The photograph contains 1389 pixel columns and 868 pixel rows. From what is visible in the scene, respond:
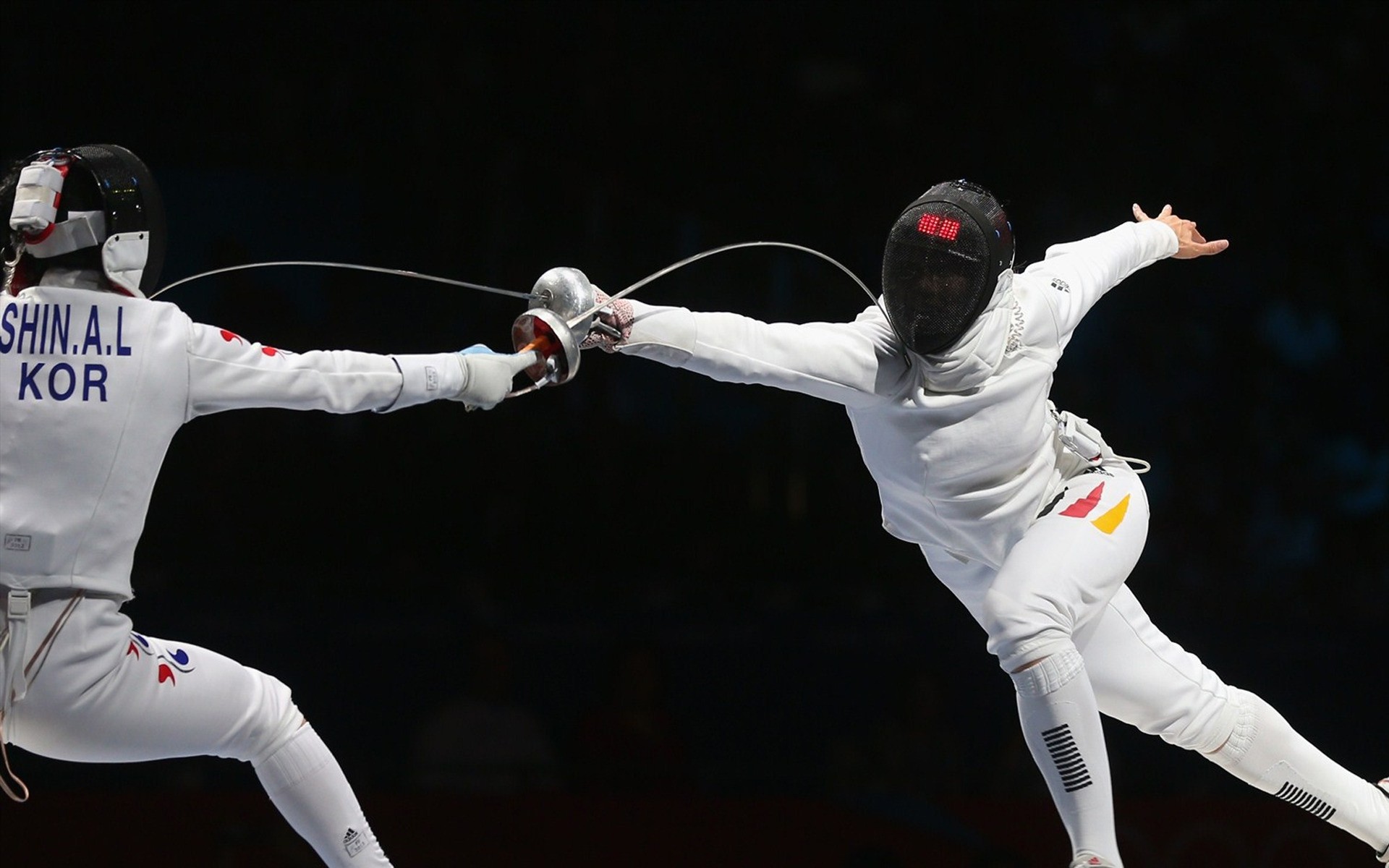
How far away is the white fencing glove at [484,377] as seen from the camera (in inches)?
97.9

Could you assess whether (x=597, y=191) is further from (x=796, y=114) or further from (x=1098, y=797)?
(x=1098, y=797)

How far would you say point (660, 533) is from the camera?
4973 mm

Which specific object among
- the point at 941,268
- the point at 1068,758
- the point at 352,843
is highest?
the point at 941,268

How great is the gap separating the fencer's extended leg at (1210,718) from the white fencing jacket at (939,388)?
0.94ft

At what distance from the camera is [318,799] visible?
2516 mm

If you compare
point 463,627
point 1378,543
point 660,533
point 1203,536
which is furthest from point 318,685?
point 1378,543

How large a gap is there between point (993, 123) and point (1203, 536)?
1.81 metres

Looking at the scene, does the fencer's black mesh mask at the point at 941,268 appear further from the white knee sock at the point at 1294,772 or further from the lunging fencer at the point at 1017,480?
the white knee sock at the point at 1294,772

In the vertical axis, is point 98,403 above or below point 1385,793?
above

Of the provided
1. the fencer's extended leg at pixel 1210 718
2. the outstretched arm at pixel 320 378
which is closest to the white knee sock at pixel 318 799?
the outstretched arm at pixel 320 378

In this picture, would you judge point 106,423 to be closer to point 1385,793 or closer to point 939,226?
point 939,226

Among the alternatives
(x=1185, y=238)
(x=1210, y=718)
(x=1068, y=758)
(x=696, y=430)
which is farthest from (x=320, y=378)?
(x=696, y=430)

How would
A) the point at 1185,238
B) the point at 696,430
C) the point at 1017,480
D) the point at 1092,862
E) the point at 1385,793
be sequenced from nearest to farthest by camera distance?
1. the point at 1092,862
2. the point at 1017,480
3. the point at 1385,793
4. the point at 1185,238
5. the point at 696,430

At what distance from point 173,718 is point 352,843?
38cm
